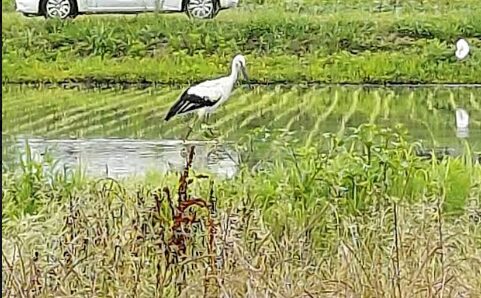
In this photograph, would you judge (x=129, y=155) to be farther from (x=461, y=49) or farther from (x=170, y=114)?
(x=461, y=49)

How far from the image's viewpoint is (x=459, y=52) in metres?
3.51

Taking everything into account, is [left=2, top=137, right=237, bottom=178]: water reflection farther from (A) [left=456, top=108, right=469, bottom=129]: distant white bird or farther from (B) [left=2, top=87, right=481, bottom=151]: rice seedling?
(A) [left=456, top=108, right=469, bottom=129]: distant white bird

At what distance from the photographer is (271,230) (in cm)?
342

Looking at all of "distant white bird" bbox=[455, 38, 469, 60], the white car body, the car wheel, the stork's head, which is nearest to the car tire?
the white car body

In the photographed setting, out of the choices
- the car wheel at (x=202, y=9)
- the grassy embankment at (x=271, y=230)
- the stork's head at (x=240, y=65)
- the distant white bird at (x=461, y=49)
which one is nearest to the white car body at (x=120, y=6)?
the car wheel at (x=202, y=9)

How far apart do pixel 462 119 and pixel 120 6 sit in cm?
93

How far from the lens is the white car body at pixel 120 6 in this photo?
11.5 feet

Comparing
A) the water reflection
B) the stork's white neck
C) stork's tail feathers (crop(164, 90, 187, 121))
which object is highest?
the stork's white neck

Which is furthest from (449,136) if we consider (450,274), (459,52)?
(450,274)

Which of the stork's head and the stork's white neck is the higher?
the stork's head

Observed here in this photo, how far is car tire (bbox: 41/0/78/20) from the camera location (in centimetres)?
353

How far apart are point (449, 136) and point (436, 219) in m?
0.27

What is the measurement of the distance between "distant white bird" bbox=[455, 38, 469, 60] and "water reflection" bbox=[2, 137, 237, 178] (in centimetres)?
62

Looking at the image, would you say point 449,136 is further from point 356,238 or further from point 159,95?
point 159,95
